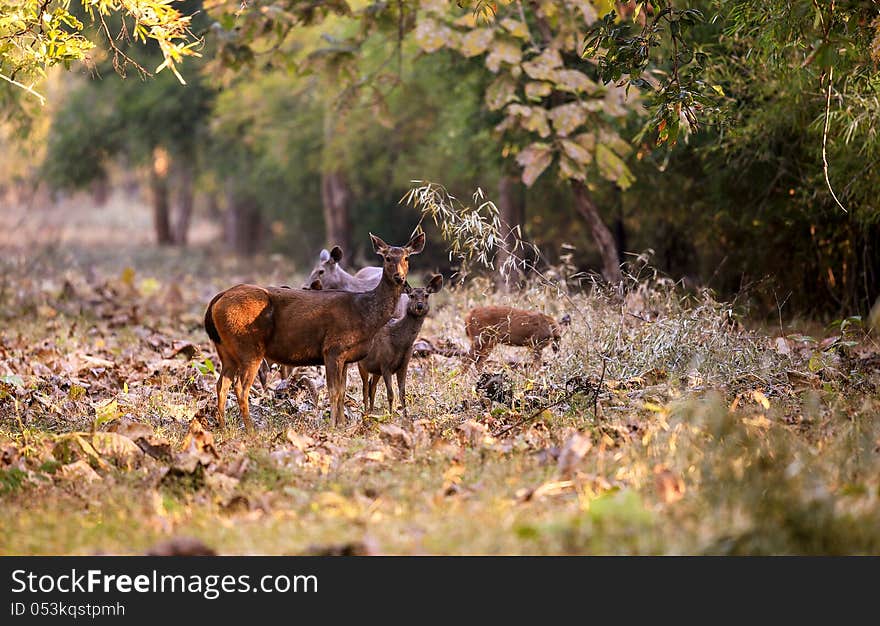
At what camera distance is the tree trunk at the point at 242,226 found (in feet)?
135

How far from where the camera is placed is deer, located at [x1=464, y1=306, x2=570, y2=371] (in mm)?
11609

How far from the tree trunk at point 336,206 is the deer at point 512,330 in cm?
1757

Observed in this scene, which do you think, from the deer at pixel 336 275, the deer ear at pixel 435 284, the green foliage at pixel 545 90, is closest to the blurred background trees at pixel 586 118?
the green foliage at pixel 545 90

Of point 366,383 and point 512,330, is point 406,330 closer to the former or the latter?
point 366,383

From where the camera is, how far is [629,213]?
70.4ft

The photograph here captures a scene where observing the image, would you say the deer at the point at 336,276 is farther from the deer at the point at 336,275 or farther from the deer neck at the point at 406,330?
the deer neck at the point at 406,330

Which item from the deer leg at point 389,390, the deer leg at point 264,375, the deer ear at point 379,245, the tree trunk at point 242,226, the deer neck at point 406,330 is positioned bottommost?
the tree trunk at point 242,226

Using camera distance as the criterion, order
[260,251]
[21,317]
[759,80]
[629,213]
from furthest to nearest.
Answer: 1. [260,251]
2. [629,213]
3. [21,317]
4. [759,80]

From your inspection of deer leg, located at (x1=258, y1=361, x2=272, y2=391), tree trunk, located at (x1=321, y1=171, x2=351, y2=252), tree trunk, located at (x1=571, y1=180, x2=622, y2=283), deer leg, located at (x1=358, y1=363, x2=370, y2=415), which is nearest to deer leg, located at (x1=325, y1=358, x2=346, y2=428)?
deer leg, located at (x1=358, y1=363, x2=370, y2=415)

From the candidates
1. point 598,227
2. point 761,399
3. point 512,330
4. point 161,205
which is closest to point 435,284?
point 512,330

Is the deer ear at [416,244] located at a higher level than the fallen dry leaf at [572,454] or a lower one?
higher
